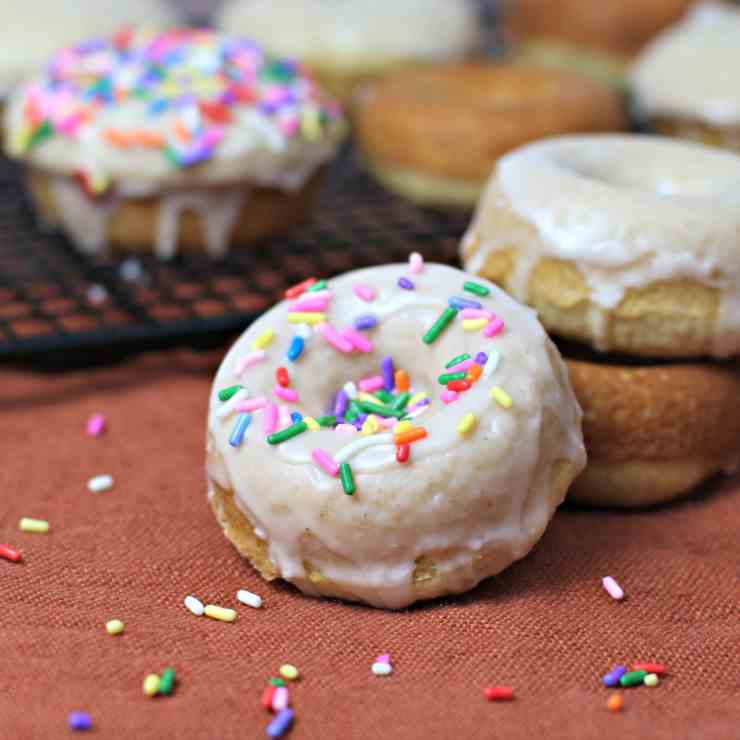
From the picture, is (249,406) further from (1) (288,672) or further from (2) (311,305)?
(1) (288,672)

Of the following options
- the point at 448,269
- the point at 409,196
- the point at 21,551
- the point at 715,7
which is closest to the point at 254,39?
the point at 409,196

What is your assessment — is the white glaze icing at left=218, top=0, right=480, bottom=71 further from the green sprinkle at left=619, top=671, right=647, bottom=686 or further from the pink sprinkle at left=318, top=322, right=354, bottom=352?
the green sprinkle at left=619, top=671, right=647, bottom=686

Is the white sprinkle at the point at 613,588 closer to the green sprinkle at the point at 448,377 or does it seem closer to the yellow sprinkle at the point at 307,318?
the green sprinkle at the point at 448,377

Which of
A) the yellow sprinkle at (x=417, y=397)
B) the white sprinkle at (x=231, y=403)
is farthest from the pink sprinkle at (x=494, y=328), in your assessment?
the white sprinkle at (x=231, y=403)

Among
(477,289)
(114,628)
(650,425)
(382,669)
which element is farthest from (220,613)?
(650,425)

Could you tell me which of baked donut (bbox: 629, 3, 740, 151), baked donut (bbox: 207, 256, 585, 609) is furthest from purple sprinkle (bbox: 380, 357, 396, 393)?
baked donut (bbox: 629, 3, 740, 151)

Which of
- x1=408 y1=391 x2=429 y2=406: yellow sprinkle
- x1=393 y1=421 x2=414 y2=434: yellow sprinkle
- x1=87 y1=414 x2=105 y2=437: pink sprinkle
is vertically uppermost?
x1=393 y1=421 x2=414 y2=434: yellow sprinkle
